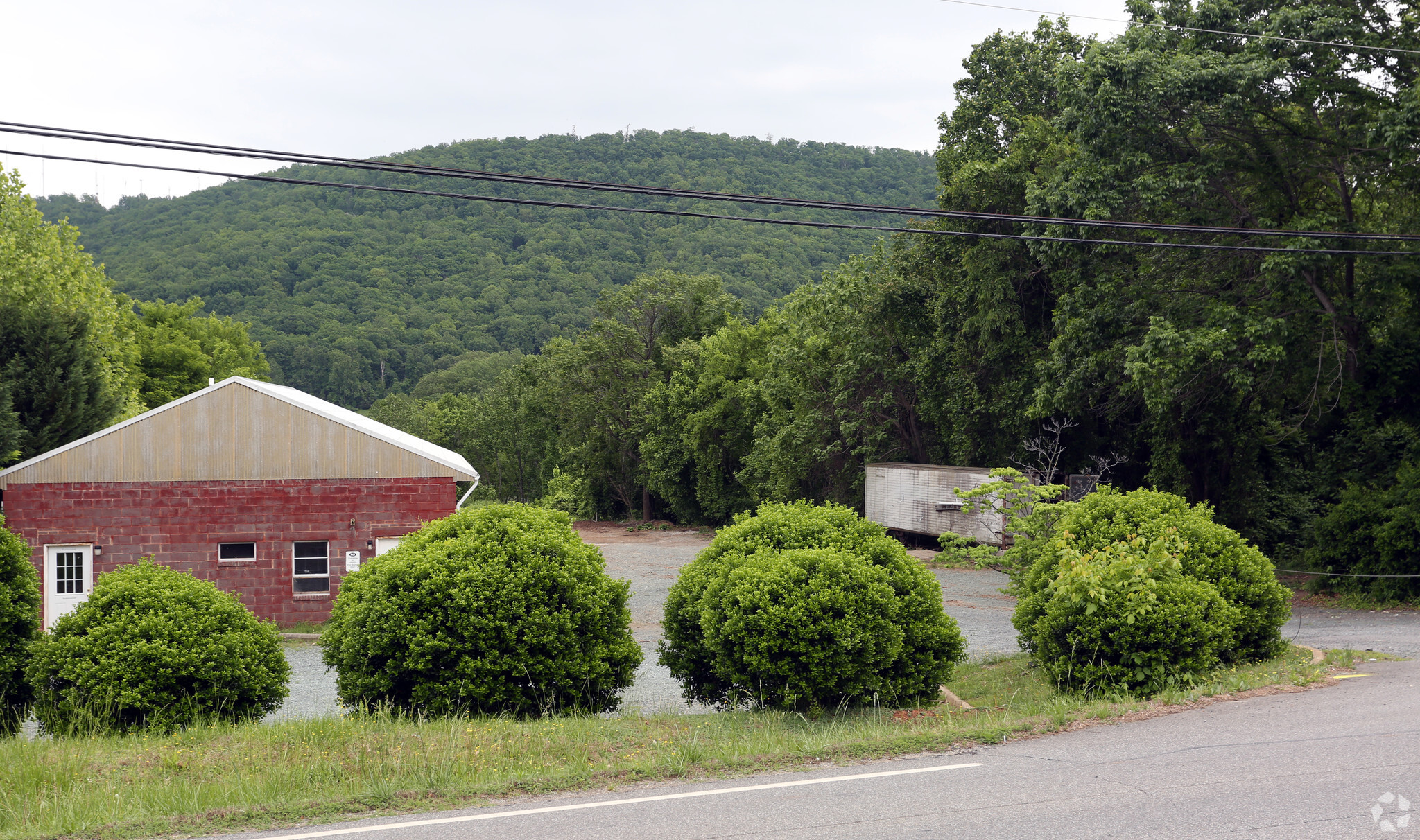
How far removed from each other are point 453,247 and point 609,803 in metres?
116

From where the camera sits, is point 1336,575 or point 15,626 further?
point 1336,575

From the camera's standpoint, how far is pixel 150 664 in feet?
31.1

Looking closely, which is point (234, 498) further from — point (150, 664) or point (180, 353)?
point (180, 353)

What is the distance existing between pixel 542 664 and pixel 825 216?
78404 mm

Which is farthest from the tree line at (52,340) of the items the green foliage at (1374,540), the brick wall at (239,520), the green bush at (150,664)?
the green foliage at (1374,540)

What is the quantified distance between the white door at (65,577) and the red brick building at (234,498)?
0.08 feet

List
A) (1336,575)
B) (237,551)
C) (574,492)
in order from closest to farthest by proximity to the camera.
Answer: (1336,575), (237,551), (574,492)

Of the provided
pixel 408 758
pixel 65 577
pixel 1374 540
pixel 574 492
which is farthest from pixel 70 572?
pixel 574 492

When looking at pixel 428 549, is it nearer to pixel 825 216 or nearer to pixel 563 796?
pixel 563 796

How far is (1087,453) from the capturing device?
31500 millimetres

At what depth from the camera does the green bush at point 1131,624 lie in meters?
9.85

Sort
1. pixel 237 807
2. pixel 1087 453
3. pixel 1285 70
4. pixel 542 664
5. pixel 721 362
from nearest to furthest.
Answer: pixel 237 807, pixel 542 664, pixel 1285 70, pixel 1087 453, pixel 721 362

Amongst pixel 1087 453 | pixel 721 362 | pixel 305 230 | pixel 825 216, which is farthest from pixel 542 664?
pixel 305 230

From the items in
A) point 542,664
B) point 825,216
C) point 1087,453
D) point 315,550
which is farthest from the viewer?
point 825,216
